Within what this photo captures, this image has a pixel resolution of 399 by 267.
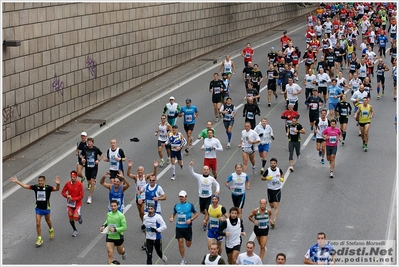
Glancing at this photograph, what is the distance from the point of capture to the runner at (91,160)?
2086 centimetres

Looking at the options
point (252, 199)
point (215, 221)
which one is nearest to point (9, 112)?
point (252, 199)

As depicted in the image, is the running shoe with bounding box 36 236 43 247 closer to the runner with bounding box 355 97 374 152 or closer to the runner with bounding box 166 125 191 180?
the runner with bounding box 166 125 191 180

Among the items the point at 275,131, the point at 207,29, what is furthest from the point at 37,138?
the point at 207,29

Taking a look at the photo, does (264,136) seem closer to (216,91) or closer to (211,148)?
(211,148)

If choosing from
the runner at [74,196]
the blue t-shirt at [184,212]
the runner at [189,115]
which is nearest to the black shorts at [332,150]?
the runner at [189,115]

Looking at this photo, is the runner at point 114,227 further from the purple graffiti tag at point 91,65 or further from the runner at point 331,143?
the purple graffiti tag at point 91,65

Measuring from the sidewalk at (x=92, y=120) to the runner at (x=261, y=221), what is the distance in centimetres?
766

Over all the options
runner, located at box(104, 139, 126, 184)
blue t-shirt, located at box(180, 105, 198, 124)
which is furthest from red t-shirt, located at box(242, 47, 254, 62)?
runner, located at box(104, 139, 126, 184)

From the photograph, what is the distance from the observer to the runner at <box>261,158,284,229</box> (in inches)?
752

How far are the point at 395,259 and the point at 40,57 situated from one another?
1302 cm

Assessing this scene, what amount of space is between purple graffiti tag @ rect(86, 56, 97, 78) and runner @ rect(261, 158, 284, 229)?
452 inches

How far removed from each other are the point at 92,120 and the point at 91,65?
216 centimetres

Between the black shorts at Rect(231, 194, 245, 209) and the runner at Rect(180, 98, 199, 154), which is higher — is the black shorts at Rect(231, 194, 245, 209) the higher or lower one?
the lower one

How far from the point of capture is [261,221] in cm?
1691
